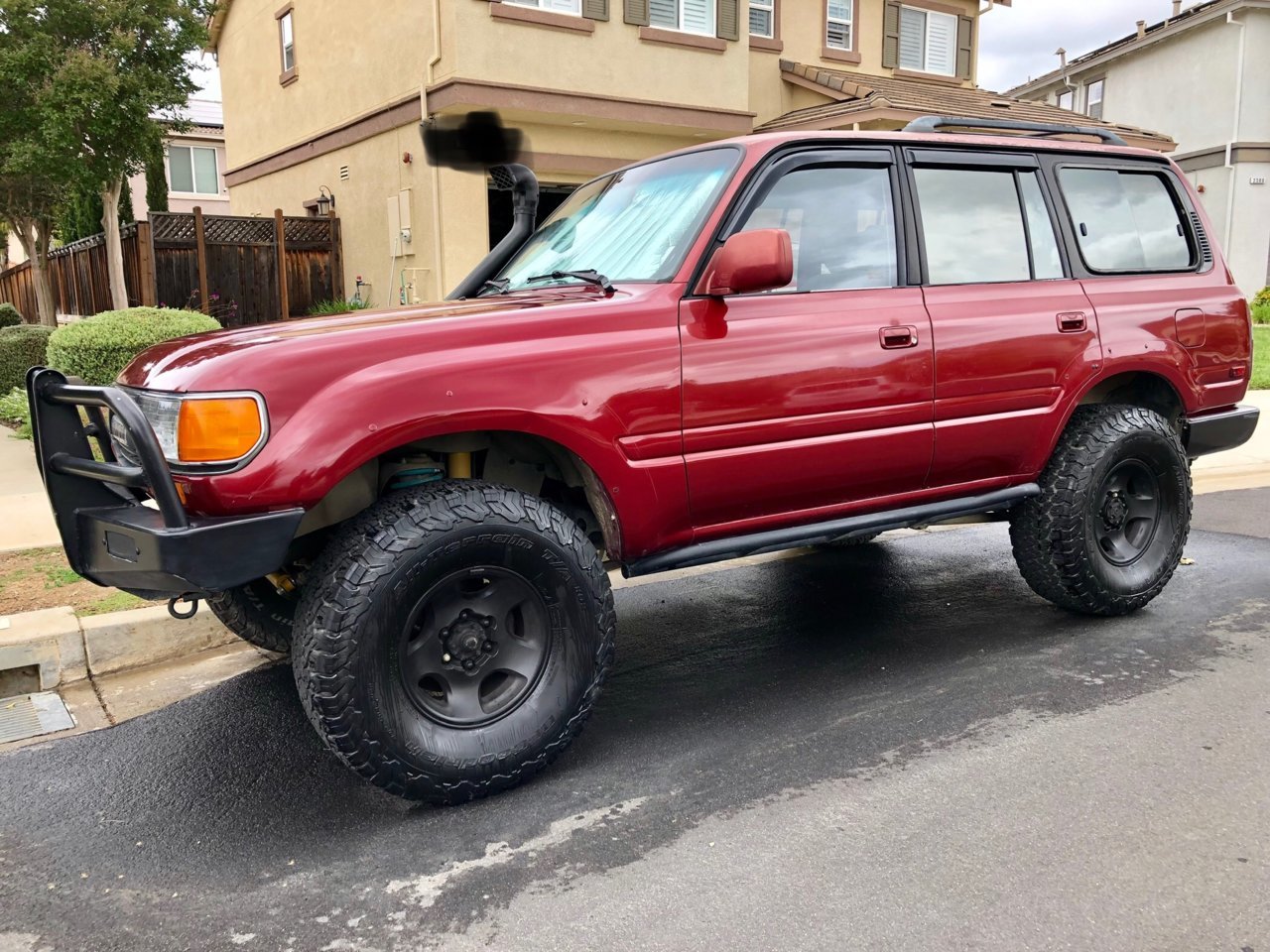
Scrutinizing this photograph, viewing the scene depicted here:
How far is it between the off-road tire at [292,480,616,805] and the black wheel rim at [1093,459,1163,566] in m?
2.56

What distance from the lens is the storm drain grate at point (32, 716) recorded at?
3.86 meters

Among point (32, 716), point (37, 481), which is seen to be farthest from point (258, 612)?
point (37, 481)

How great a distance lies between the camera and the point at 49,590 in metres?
5.02

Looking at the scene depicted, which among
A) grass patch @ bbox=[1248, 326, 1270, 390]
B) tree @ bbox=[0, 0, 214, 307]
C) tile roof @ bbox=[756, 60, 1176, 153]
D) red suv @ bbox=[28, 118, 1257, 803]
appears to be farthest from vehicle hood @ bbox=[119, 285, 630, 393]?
tree @ bbox=[0, 0, 214, 307]

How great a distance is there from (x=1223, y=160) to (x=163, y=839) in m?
28.5

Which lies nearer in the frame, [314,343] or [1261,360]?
[314,343]

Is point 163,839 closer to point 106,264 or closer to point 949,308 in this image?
point 949,308

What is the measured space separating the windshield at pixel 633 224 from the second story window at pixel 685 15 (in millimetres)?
10846

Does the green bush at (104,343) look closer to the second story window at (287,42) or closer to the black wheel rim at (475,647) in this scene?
the black wheel rim at (475,647)

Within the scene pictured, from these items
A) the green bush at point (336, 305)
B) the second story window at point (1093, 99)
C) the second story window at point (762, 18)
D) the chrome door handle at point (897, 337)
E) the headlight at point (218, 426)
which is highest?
the second story window at point (1093, 99)

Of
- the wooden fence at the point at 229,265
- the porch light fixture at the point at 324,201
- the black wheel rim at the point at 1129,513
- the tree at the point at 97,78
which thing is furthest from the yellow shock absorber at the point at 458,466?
the porch light fixture at the point at 324,201

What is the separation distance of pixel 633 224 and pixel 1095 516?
7.72ft

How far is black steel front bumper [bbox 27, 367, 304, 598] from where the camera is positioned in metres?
2.79

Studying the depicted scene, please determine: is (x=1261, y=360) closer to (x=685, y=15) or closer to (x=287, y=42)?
(x=685, y=15)
